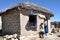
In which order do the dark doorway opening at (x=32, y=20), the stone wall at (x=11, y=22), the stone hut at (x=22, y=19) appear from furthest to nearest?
the dark doorway opening at (x=32, y=20) < the stone wall at (x=11, y=22) < the stone hut at (x=22, y=19)

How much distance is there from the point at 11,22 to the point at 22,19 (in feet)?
4.51

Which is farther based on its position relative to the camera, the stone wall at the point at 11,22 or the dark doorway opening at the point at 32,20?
the dark doorway opening at the point at 32,20

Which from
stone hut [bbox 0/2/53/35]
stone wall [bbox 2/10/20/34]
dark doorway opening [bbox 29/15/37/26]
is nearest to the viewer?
stone hut [bbox 0/2/53/35]

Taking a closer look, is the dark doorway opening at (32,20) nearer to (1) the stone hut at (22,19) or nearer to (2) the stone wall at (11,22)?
(1) the stone hut at (22,19)

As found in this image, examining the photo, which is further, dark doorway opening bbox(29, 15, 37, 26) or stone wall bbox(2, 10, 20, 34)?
dark doorway opening bbox(29, 15, 37, 26)

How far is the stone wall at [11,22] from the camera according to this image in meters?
14.3

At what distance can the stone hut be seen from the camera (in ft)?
46.4

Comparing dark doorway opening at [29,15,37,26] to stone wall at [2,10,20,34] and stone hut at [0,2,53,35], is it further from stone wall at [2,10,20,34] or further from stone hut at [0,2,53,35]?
stone wall at [2,10,20,34]

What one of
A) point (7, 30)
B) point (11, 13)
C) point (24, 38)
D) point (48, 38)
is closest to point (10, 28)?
point (7, 30)

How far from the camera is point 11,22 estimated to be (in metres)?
14.8

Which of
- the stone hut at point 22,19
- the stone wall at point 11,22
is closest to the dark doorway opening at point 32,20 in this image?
the stone hut at point 22,19

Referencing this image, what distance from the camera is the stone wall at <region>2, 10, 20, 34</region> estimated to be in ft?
46.8

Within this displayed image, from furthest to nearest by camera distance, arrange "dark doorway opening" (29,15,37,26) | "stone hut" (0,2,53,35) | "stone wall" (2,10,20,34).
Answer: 1. "dark doorway opening" (29,15,37,26)
2. "stone wall" (2,10,20,34)
3. "stone hut" (0,2,53,35)

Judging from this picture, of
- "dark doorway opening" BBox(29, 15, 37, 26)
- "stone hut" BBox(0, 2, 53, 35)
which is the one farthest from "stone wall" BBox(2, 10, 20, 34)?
"dark doorway opening" BBox(29, 15, 37, 26)
